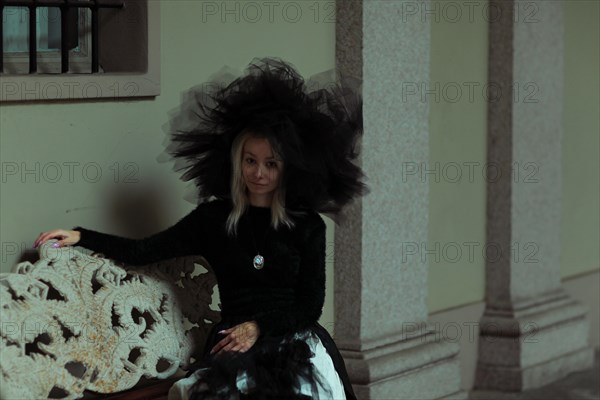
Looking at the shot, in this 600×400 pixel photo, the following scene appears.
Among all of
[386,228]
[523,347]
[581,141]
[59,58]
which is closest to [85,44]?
[59,58]

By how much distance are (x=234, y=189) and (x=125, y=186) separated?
614mm

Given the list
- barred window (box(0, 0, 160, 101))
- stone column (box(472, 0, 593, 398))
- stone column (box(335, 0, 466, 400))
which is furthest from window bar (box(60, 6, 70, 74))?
stone column (box(472, 0, 593, 398))

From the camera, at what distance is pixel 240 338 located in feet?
14.7

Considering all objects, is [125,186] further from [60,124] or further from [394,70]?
[394,70]

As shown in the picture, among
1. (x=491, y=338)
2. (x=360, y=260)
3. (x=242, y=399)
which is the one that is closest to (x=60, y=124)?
(x=242, y=399)

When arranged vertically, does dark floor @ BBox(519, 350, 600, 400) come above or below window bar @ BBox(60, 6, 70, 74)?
below

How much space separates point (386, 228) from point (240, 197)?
1.74 meters

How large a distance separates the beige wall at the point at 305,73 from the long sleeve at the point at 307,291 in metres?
0.81

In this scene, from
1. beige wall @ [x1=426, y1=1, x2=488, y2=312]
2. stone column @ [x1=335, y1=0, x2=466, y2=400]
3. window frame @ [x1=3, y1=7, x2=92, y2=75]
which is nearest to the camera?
window frame @ [x1=3, y1=7, x2=92, y2=75]

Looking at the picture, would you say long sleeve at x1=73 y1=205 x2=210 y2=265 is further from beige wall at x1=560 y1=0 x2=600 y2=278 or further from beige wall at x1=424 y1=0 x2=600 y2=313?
beige wall at x1=560 y1=0 x2=600 y2=278

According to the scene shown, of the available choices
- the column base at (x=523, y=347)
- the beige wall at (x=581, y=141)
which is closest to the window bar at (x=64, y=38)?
the column base at (x=523, y=347)

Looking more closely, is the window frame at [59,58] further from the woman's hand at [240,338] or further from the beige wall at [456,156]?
the beige wall at [456,156]

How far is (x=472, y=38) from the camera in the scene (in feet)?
23.7

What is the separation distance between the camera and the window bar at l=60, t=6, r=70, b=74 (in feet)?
16.0
